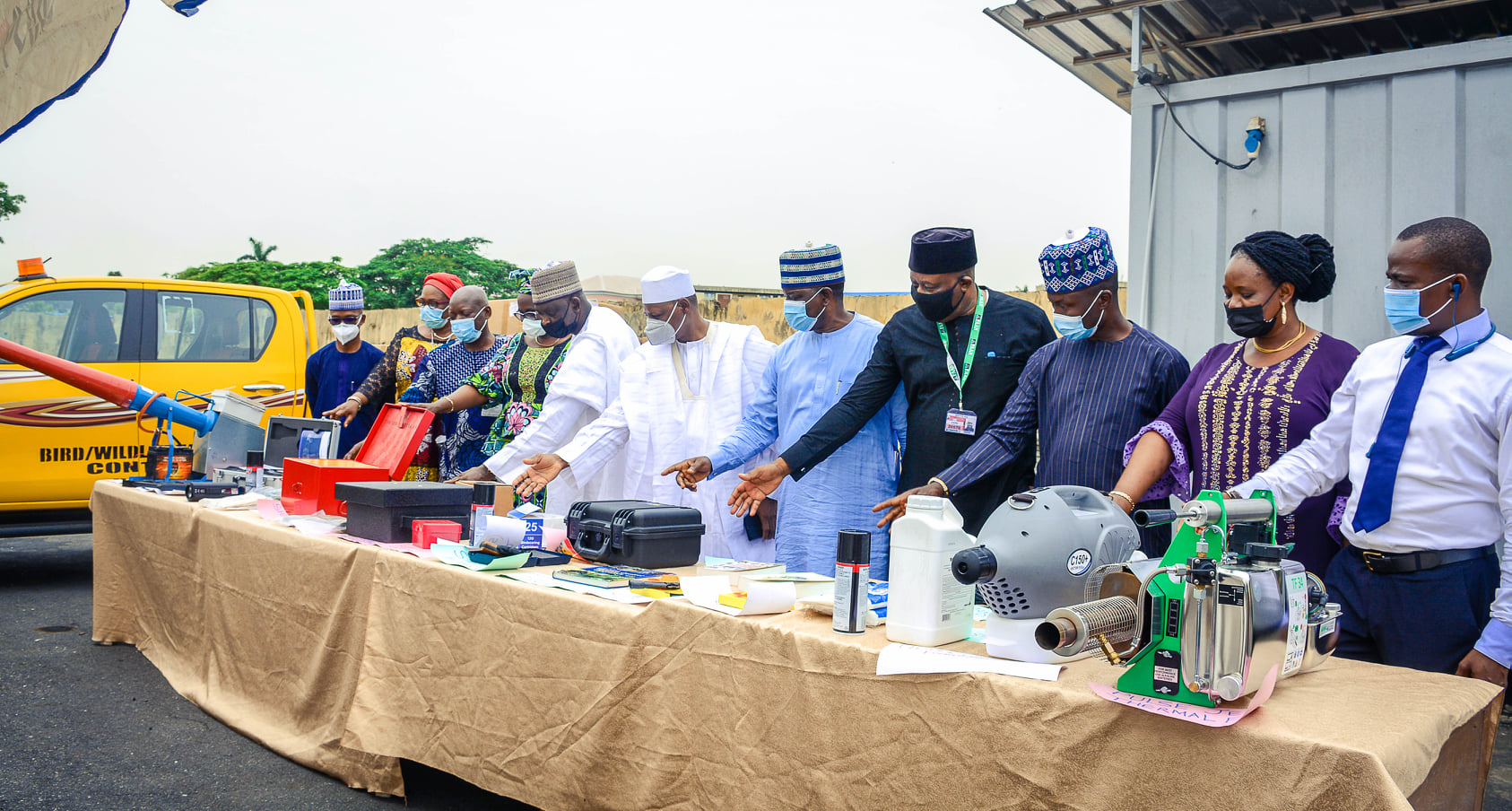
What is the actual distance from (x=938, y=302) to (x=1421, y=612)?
155cm

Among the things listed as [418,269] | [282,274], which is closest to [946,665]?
[418,269]

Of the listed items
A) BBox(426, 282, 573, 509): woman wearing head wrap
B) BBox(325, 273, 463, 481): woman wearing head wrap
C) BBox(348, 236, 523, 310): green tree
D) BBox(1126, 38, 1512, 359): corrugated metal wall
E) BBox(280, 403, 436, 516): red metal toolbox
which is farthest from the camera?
BBox(348, 236, 523, 310): green tree

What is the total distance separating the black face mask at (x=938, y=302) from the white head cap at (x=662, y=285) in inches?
46.0

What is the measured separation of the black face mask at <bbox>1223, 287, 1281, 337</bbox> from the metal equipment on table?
0.92 metres

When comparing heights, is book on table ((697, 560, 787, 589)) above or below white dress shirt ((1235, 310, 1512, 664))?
below

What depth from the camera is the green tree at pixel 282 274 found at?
29.7m

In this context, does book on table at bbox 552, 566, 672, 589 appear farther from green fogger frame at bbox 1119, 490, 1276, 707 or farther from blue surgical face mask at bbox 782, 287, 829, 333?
green fogger frame at bbox 1119, 490, 1276, 707

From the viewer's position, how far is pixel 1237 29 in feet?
12.6

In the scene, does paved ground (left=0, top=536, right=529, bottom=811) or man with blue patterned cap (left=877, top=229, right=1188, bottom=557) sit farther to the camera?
paved ground (left=0, top=536, right=529, bottom=811)

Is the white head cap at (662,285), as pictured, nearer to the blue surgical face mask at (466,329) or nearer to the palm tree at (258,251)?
A: the blue surgical face mask at (466,329)

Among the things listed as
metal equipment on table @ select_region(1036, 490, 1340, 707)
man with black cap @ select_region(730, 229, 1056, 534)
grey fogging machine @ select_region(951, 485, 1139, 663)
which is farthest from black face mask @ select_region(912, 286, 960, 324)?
metal equipment on table @ select_region(1036, 490, 1340, 707)

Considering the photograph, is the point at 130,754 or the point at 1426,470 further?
the point at 130,754

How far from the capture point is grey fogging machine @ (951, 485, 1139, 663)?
171cm

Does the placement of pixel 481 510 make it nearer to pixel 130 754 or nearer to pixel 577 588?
pixel 577 588
